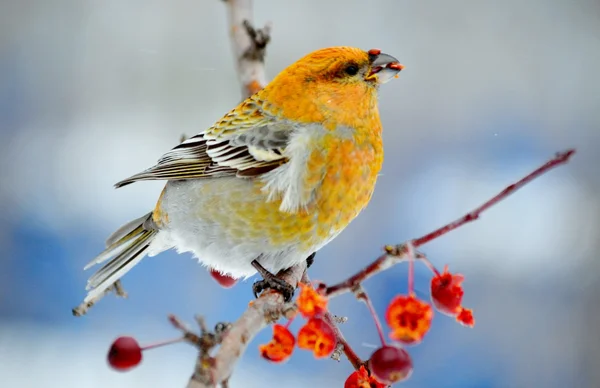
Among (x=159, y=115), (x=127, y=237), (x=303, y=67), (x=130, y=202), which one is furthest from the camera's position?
(x=159, y=115)

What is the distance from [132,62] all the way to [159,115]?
0.41m

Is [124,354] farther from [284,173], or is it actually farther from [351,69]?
[351,69]

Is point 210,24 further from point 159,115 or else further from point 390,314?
point 390,314

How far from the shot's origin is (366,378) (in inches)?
33.5

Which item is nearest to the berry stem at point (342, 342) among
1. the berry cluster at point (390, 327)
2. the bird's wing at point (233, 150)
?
the berry cluster at point (390, 327)

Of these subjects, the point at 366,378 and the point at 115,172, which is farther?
the point at 115,172

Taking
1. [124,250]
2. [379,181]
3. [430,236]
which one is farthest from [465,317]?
[379,181]

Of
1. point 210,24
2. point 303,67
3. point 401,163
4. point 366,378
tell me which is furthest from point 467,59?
point 366,378

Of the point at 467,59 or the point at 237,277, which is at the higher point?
the point at 467,59

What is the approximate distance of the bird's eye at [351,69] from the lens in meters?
1.19

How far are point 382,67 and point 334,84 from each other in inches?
3.8

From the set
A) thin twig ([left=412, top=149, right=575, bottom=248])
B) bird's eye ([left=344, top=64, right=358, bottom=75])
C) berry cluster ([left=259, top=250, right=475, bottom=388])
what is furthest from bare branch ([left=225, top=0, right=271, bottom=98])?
thin twig ([left=412, top=149, right=575, bottom=248])

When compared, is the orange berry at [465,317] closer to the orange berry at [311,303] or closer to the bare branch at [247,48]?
the orange berry at [311,303]

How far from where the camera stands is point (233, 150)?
1.26 meters
